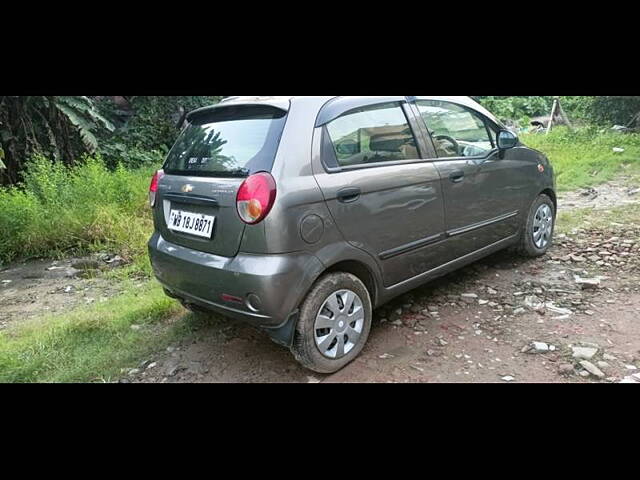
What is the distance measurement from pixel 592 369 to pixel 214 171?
2.60 meters

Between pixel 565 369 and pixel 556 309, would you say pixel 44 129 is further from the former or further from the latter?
pixel 565 369

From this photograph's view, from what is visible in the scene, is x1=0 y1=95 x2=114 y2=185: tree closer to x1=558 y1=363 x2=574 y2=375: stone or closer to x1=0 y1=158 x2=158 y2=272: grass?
x1=0 y1=158 x2=158 y2=272: grass

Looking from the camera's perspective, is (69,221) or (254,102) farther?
(69,221)

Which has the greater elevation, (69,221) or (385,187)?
(385,187)

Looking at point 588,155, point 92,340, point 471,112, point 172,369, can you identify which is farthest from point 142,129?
point 588,155

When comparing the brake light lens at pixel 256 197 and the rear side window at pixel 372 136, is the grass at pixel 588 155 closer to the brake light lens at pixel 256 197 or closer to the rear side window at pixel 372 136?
the rear side window at pixel 372 136

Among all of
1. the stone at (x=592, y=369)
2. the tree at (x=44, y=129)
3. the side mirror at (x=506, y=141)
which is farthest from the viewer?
the tree at (x=44, y=129)

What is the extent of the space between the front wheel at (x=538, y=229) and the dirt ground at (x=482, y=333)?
5.5 inches

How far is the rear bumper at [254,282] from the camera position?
8.09ft

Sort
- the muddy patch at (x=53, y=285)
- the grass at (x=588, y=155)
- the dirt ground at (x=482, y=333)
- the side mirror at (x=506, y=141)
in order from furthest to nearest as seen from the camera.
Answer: the grass at (x=588, y=155)
the muddy patch at (x=53, y=285)
the side mirror at (x=506, y=141)
the dirt ground at (x=482, y=333)

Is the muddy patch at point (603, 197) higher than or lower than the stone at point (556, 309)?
higher

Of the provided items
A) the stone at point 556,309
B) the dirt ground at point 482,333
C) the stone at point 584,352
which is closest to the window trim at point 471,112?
the dirt ground at point 482,333

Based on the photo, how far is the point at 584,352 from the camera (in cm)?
287

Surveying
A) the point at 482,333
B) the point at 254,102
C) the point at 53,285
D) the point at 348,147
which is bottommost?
the point at 53,285
